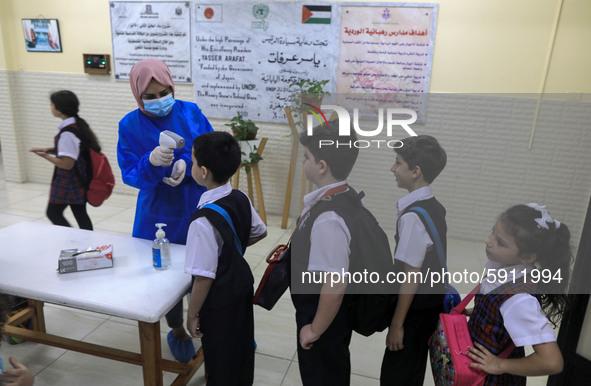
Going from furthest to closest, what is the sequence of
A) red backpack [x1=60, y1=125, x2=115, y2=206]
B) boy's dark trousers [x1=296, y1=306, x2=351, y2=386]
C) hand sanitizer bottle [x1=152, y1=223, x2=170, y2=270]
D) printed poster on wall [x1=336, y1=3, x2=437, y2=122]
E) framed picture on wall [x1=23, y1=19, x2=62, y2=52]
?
framed picture on wall [x1=23, y1=19, x2=62, y2=52], printed poster on wall [x1=336, y1=3, x2=437, y2=122], red backpack [x1=60, y1=125, x2=115, y2=206], hand sanitizer bottle [x1=152, y1=223, x2=170, y2=270], boy's dark trousers [x1=296, y1=306, x2=351, y2=386]

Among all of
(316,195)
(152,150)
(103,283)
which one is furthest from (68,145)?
(316,195)

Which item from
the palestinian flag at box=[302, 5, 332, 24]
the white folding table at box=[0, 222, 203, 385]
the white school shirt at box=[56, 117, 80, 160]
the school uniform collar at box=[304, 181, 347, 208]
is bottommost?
the white folding table at box=[0, 222, 203, 385]

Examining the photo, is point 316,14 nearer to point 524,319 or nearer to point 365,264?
point 365,264

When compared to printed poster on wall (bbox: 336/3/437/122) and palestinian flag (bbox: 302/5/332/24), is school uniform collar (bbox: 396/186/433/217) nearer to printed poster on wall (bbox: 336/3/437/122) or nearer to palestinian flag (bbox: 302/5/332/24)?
printed poster on wall (bbox: 336/3/437/122)

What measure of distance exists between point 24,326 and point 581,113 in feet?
8.55

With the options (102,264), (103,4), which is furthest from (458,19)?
(103,4)

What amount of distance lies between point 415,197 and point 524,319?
1.38 ft

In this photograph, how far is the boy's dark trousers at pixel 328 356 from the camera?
4.41 feet

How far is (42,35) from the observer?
179 inches

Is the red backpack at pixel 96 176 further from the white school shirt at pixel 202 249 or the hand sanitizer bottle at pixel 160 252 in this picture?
the white school shirt at pixel 202 249

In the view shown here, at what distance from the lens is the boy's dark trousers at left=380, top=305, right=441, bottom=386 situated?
137 centimetres

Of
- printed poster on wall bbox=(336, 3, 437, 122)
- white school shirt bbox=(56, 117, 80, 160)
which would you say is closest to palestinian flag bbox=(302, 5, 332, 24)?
printed poster on wall bbox=(336, 3, 437, 122)

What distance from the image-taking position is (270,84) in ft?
13.4

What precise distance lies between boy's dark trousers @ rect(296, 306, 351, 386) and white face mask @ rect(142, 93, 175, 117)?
116 cm
